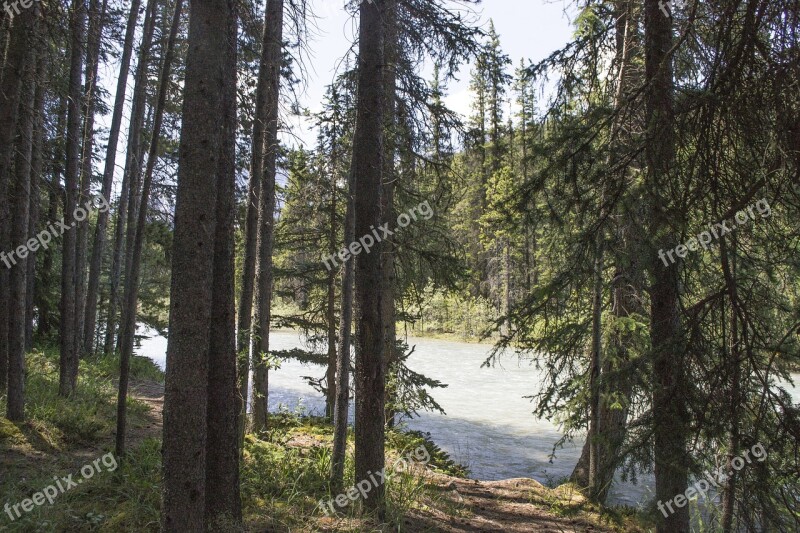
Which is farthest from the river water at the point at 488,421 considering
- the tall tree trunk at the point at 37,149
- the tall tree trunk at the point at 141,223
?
the tall tree trunk at the point at 37,149

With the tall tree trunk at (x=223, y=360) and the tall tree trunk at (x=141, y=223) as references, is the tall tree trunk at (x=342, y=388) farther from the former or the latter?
the tall tree trunk at (x=141, y=223)

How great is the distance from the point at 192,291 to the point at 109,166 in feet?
39.1

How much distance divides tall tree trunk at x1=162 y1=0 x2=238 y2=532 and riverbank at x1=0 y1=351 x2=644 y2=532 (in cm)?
172

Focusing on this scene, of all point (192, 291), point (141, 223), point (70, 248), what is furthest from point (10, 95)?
point (192, 291)

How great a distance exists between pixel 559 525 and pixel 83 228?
10.8 metres

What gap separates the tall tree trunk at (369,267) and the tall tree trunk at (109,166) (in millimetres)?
8941

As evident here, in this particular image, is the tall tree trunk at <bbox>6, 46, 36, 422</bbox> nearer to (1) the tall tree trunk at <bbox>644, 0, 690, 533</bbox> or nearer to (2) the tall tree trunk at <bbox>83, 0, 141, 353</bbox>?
(2) the tall tree trunk at <bbox>83, 0, 141, 353</bbox>

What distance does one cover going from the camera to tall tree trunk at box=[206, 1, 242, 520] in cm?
421

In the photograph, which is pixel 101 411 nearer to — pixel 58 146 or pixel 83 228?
pixel 83 228

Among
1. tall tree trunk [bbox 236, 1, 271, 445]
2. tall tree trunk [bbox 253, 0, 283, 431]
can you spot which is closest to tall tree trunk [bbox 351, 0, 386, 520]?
tall tree trunk [bbox 236, 1, 271, 445]

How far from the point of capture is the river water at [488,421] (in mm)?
9820

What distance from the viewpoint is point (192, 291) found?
323cm

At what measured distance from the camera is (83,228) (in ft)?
36.6

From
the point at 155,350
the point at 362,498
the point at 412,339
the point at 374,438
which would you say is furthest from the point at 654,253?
the point at 412,339
